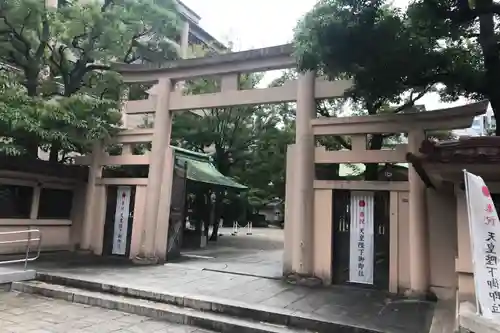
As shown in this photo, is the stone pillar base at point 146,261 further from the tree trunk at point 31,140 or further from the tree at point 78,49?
the tree trunk at point 31,140

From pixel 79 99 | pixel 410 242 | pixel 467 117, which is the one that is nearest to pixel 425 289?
pixel 410 242

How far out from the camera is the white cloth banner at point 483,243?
3.71 meters

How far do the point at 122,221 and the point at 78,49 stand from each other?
187 inches

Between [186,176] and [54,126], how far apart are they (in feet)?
11.4

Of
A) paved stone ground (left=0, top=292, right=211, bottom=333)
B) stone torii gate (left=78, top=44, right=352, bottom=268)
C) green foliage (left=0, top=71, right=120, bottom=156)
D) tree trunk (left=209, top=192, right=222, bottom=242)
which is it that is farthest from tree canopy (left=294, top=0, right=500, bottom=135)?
tree trunk (left=209, top=192, right=222, bottom=242)

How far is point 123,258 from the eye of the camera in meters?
9.77

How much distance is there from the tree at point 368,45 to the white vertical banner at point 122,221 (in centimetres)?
612

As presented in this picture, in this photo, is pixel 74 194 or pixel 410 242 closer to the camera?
pixel 410 242

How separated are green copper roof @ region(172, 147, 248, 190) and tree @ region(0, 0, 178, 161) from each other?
2057 mm

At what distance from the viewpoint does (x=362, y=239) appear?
23.9 feet

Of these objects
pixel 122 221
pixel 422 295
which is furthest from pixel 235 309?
pixel 122 221

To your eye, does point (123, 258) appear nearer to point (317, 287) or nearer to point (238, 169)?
point (317, 287)

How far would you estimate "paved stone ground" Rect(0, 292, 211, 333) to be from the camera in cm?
495

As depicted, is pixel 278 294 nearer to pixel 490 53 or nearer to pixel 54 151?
pixel 490 53
